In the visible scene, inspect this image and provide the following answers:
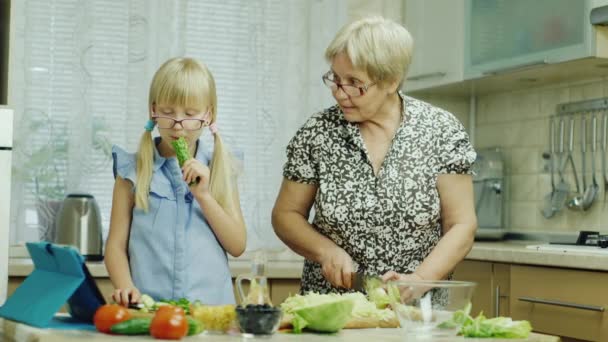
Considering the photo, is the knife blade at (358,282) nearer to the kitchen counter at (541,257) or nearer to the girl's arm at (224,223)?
the girl's arm at (224,223)

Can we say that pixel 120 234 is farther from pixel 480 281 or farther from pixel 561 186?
pixel 561 186

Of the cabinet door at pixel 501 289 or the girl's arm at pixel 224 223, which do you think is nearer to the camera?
the girl's arm at pixel 224 223

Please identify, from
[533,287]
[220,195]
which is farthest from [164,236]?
[533,287]

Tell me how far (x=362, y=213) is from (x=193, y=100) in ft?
1.66

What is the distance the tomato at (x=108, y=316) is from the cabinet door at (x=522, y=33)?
2.17m

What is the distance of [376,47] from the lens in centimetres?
230

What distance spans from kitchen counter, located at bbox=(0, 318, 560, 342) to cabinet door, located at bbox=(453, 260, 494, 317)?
62.9 inches

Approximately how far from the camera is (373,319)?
1.81m

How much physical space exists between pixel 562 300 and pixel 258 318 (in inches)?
65.0

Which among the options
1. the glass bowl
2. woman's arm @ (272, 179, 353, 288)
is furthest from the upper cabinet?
the glass bowl

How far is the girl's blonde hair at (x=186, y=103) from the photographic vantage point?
7.02ft

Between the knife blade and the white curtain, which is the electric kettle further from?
the knife blade

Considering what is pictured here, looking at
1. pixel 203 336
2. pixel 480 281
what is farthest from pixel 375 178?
pixel 480 281

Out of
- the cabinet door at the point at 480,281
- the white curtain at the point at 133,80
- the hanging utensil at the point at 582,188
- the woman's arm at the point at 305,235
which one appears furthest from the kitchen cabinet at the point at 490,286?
the woman's arm at the point at 305,235
